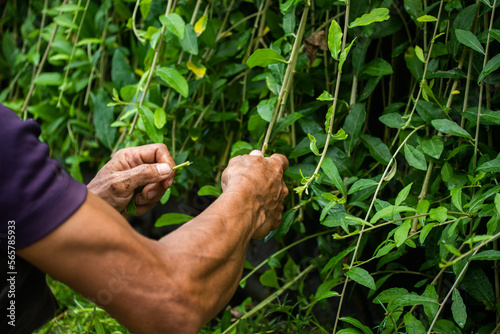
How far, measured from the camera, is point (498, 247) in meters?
0.93

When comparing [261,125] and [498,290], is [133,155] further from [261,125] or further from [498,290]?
[498,290]

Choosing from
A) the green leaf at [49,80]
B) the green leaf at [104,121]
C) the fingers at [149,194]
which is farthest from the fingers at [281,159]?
the green leaf at [49,80]

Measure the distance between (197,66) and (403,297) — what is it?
2.32 ft

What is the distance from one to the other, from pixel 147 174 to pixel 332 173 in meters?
0.36

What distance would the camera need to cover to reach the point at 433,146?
2.88ft

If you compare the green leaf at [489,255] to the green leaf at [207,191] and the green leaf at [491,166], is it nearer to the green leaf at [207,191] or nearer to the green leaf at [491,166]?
the green leaf at [491,166]

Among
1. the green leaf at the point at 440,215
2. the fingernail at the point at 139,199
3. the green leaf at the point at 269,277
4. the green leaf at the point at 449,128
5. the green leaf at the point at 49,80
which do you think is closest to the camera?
the green leaf at the point at 440,215

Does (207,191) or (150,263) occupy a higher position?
(150,263)

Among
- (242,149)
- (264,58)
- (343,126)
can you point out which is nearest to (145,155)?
(242,149)

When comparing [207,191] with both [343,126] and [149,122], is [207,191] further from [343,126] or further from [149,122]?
[343,126]

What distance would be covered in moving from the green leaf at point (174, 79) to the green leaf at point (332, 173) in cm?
36

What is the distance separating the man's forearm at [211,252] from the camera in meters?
0.62

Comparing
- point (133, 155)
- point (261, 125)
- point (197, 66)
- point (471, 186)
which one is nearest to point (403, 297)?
point (471, 186)

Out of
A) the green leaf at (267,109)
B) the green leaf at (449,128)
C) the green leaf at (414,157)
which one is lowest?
the green leaf at (414,157)
